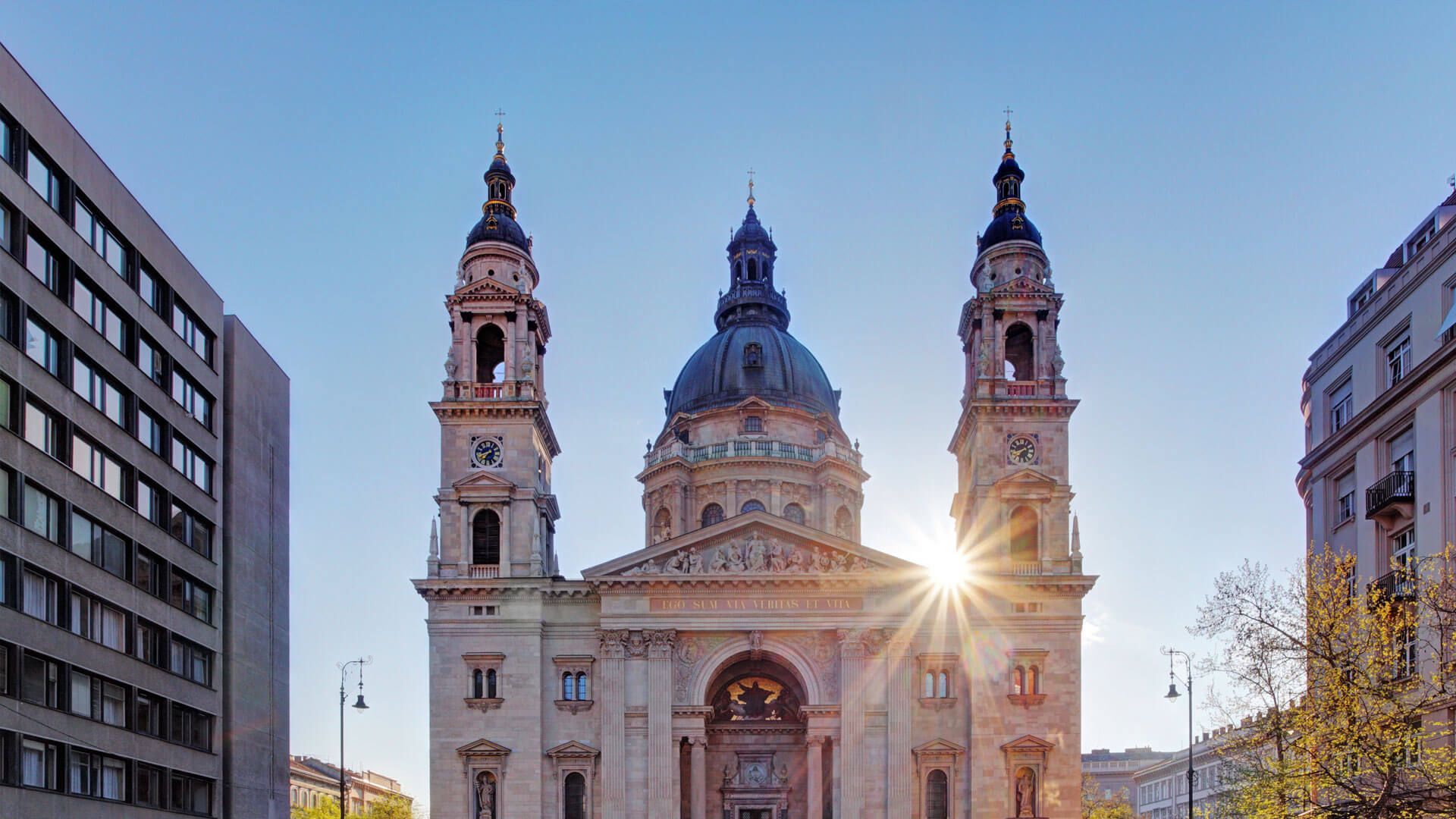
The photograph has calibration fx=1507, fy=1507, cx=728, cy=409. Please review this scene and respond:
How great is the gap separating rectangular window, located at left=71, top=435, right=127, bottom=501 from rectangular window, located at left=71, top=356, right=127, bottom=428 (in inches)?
39.4

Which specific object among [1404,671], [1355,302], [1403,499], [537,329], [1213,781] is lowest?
[1213,781]

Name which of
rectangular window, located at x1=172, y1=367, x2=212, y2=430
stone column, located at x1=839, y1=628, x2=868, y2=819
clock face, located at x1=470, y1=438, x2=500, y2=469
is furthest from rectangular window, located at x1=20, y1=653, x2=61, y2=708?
stone column, located at x1=839, y1=628, x2=868, y2=819

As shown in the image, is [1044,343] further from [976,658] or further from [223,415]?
[223,415]

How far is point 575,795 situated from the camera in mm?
60938

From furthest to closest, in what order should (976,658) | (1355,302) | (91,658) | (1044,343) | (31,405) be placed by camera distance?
(1044,343) < (976,658) < (1355,302) < (91,658) < (31,405)

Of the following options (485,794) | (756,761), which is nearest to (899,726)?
(756,761)

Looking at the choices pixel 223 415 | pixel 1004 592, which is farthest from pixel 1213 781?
pixel 223 415

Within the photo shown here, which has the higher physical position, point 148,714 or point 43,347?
point 43,347

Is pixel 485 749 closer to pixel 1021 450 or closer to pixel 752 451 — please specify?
pixel 752 451

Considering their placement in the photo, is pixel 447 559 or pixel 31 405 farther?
pixel 447 559

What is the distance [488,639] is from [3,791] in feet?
99.8

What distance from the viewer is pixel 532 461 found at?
64.2m

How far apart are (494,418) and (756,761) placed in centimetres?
1869

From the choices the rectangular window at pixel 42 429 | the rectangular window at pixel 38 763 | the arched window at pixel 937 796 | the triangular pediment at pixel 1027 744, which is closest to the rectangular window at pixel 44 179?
the rectangular window at pixel 42 429
